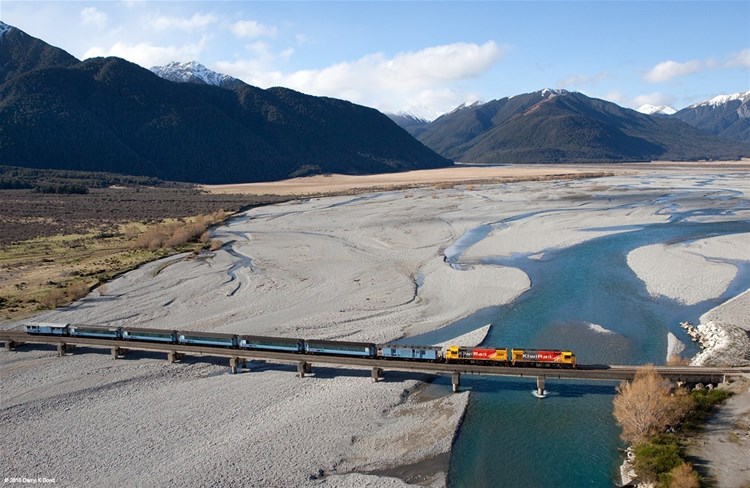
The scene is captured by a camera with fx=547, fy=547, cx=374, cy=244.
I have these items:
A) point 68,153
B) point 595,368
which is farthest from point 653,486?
point 68,153

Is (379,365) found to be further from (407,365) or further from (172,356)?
(172,356)

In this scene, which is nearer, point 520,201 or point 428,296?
point 428,296

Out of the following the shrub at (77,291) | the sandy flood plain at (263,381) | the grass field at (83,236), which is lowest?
the sandy flood plain at (263,381)

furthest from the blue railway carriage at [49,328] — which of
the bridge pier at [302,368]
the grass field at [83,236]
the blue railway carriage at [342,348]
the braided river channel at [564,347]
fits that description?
the braided river channel at [564,347]

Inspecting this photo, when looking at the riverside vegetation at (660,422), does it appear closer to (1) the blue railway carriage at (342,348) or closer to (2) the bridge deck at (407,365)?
(2) the bridge deck at (407,365)

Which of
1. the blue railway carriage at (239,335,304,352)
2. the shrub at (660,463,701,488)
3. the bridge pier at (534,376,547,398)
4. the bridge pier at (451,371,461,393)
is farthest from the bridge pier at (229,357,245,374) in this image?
the shrub at (660,463,701,488)

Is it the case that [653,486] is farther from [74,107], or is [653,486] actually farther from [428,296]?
[74,107]
